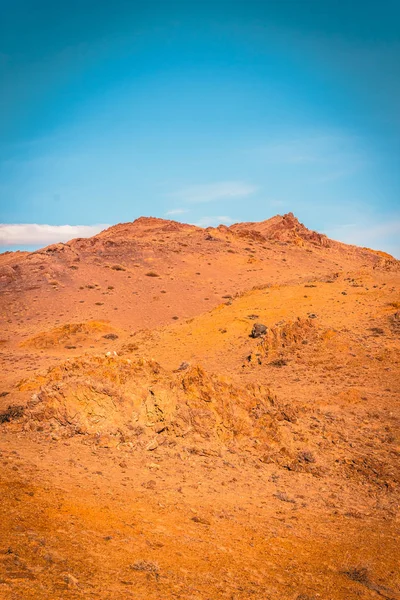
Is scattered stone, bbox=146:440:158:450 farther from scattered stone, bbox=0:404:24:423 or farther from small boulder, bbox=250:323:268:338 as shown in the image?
small boulder, bbox=250:323:268:338

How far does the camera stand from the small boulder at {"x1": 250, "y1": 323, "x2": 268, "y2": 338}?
23.2 meters

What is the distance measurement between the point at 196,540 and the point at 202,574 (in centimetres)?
93

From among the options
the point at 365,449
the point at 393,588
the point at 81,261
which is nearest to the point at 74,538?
the point at 393,588

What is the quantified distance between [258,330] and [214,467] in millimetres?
14513

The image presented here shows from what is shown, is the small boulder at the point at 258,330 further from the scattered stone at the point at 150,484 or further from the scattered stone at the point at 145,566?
the scattered stone at the point at 145,566

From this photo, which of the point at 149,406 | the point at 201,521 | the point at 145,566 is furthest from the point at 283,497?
the point at 145,566

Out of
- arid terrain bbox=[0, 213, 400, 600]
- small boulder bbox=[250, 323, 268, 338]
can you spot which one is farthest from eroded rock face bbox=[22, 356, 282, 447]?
small boulder bbox=[250, 323, 268, 338]

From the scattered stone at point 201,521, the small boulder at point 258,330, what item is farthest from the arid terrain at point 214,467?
the small boulder at point 258,330

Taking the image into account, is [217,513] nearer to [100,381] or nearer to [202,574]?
[202,574]

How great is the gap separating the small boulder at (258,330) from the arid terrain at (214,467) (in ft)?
0.57

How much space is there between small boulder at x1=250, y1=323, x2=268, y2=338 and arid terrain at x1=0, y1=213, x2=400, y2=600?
175mm

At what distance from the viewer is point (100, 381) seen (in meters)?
10.5

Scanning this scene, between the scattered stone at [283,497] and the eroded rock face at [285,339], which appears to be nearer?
the scattered stone at [283,497]

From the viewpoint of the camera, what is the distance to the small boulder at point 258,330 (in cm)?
2317
